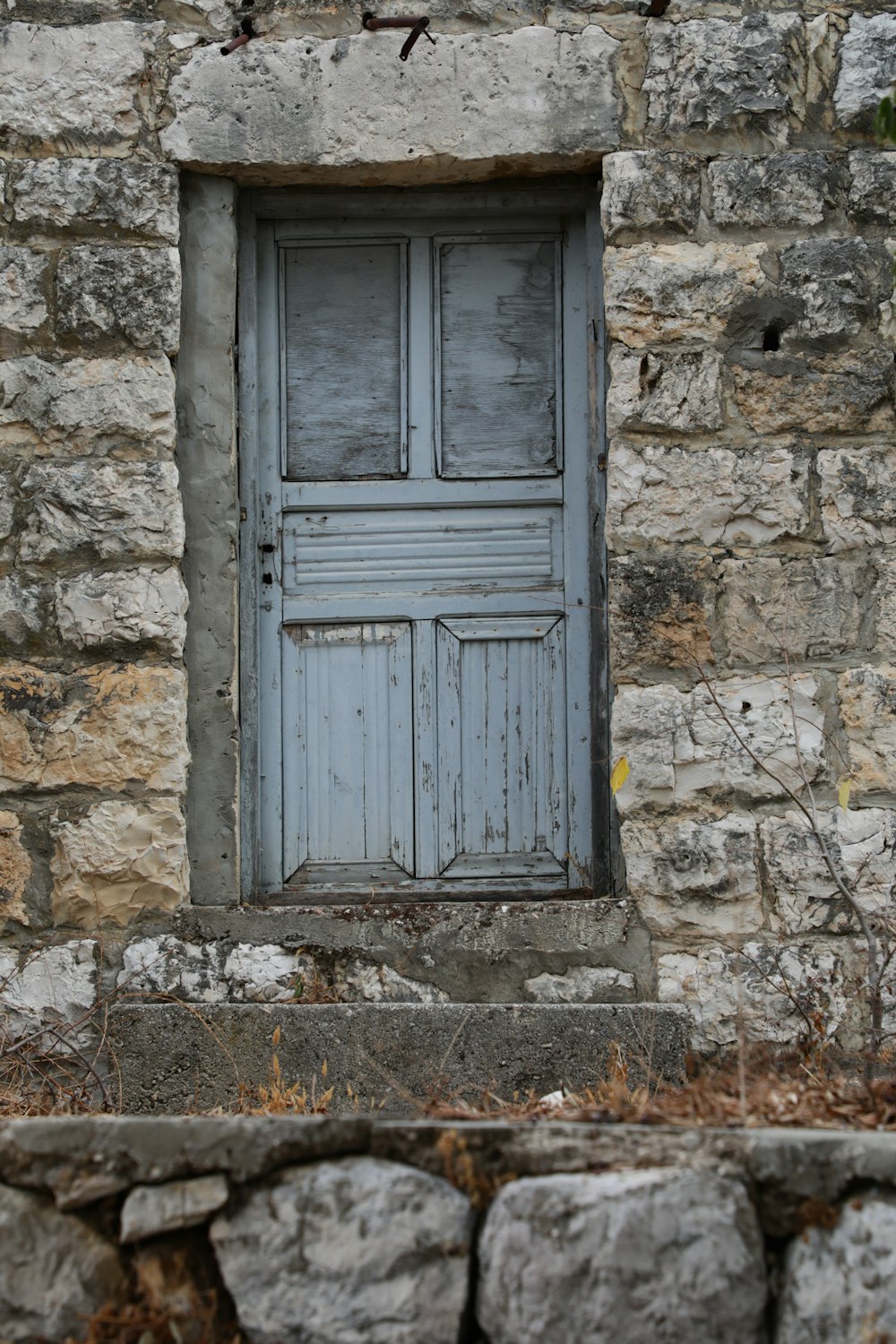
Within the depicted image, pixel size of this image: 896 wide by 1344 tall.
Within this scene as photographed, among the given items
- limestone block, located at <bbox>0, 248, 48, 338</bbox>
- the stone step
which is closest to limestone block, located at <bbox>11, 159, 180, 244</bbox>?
limestone block, located at <bbox>0, 248, 48, 338</bbox>

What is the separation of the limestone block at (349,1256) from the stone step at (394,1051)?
1.30 meters

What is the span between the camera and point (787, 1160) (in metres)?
1.98

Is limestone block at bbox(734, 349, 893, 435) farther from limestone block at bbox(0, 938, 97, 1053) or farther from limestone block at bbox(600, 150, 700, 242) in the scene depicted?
limestone block at bbox(0, 938, 97, 1053)

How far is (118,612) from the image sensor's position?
3648mm

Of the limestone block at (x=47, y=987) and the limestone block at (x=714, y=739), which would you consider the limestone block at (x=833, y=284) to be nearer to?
the limestone block at (x=714, y=739)

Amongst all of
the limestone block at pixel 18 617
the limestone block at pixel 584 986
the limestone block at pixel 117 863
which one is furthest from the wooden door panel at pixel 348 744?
the limestone block at pixel 18 617

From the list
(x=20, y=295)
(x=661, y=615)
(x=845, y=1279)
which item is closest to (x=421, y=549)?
(x=661, y=615)

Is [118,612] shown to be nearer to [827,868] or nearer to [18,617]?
[18,617]

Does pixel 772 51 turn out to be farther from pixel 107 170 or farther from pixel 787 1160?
pixel 787 1160

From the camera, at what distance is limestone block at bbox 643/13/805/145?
3.76 meters

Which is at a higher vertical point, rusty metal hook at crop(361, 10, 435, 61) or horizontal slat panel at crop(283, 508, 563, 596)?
rusty metal hook at crop(361, 10, 435, 61)

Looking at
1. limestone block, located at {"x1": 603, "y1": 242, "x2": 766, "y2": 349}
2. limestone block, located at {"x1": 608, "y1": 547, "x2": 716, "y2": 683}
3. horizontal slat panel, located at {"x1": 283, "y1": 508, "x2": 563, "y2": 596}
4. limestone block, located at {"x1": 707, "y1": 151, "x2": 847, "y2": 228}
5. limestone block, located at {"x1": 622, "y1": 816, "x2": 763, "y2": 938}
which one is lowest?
limestone block, located at {"x1": 622, "y1": 816, "x2": 763, "y2": 938}

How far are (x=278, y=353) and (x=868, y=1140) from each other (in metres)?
2.74

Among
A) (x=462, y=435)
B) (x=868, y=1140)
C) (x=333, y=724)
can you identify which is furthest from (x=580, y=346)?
(x=868, y=1140)
